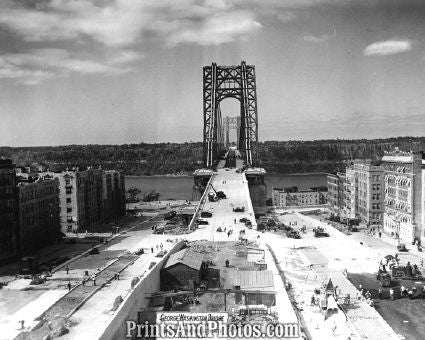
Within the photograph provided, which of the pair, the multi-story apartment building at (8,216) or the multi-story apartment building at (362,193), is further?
the multi-story apartment building at (362,193)

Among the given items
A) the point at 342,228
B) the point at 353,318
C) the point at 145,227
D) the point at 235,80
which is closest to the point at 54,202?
the point at 145,227

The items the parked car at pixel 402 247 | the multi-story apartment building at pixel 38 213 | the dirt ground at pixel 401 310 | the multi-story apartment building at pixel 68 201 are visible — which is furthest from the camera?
the multi-story apartment building at pixel 68 201

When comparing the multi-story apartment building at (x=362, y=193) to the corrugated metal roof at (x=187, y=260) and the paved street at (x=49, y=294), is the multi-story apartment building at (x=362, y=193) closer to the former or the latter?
the paved street at (x=49, y=294)

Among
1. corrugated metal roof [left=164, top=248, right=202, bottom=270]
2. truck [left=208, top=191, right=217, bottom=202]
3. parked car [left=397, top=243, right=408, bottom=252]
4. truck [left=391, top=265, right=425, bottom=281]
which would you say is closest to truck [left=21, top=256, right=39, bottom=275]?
corrugated metal roof [left=164, top=248, right=202, bottom=270]

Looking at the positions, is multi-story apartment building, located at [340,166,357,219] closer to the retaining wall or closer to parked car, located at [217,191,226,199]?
parked car, located at [217,191,226,199]

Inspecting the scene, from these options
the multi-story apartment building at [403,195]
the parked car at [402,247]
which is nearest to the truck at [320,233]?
the multi-story apartment building at [403,195]

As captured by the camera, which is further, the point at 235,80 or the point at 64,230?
the point at 235,80

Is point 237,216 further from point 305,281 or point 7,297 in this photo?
point 7,297
